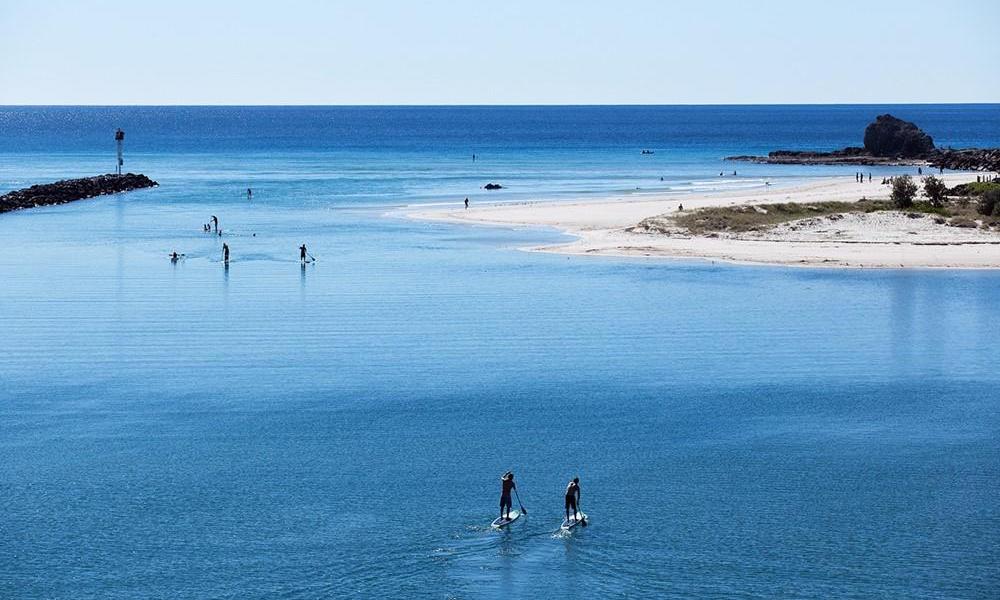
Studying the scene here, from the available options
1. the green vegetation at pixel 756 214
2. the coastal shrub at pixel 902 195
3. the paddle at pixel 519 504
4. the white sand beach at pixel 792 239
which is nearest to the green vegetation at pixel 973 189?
the white sand beach at pixel 792 239

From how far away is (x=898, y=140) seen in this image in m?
196

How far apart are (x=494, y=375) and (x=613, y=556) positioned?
67.2 feet

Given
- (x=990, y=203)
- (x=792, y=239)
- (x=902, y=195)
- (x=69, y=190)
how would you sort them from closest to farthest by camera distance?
(x=792, y=239) → (x=990, y=203) → (x=902, y=195) → (x=69, y=190)

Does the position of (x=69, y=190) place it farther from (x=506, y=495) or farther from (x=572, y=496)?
(x=572, y=496)

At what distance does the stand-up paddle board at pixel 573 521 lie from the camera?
34719mm

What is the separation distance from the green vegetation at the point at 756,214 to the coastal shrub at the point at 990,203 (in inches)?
273

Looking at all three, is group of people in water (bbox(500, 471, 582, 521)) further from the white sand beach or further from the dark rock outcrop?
the dark rock outcrop

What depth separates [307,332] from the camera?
62156mm

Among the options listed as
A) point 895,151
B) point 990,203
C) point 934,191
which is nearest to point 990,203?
point 990,203

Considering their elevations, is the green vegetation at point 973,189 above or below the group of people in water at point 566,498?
above

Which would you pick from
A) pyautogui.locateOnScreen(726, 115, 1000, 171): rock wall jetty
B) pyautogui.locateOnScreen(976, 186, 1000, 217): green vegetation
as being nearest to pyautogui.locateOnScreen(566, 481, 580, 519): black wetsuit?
pyautogui.locateOnScreen(976, 186, 1000, 217): green vegetation

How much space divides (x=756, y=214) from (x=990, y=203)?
17951mm

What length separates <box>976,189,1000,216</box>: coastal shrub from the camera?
98.3 m

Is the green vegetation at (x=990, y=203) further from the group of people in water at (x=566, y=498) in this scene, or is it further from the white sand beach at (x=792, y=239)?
the group of people in water at (x=566, y=498)
